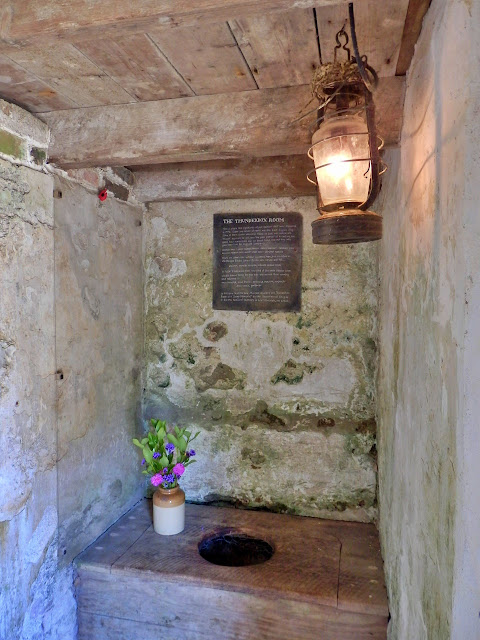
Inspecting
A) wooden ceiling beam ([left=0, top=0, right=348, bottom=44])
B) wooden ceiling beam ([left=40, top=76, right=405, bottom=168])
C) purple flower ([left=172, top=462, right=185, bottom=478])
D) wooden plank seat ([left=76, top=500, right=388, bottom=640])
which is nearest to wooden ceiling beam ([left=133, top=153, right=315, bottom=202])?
wooden ceiling beam ([left=40, top=76, right=405, bottom=168])

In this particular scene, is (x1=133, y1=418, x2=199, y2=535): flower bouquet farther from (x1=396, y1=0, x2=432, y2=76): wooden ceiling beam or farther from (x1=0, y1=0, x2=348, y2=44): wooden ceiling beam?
(x1=396, y1=0, x2=432, y2=76): wooden ceiling beam

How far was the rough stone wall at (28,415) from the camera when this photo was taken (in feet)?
4.81

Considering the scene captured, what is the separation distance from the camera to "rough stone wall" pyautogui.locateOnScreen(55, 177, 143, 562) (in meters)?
1.77

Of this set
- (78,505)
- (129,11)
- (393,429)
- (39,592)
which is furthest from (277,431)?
(129,11)

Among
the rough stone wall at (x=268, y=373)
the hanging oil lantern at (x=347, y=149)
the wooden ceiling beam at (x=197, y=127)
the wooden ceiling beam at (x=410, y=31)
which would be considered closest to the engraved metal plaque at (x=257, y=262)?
the rough stone wall at (x=268, y=373)

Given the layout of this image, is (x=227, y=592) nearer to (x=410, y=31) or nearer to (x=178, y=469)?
(x=178, y=469)

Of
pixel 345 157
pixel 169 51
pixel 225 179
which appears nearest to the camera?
pixel 345 157

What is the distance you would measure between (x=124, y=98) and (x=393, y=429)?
58.3 inches

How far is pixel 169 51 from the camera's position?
1218 mm

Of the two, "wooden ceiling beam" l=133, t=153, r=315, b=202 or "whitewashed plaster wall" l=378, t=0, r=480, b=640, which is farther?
"wooden ceiling beam" l=133, t=153, r=315, b=202

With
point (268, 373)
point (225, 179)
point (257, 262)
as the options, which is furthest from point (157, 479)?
point (225, 179)

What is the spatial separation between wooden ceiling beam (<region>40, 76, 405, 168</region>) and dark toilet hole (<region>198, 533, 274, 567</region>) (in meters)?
1.68

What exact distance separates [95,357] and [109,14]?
1.35 meters

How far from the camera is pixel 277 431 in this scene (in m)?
2.32
